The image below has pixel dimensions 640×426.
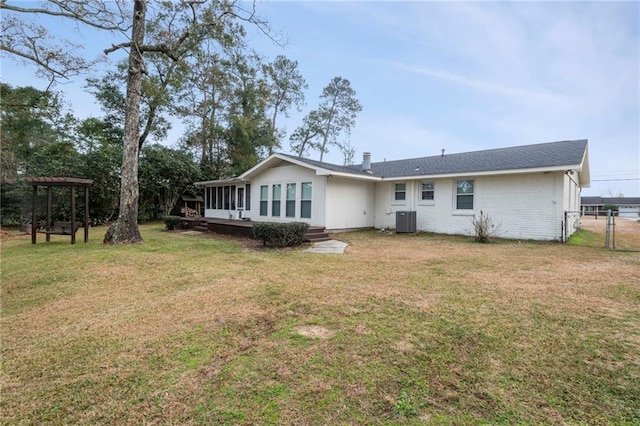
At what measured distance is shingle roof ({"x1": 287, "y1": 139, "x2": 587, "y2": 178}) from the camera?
382 inches

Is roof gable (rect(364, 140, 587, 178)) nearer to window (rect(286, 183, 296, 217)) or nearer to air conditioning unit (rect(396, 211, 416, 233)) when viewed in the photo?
air conditioning unit (rect(396, 211, 416, 233))

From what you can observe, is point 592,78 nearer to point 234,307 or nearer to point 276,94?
point 234,307

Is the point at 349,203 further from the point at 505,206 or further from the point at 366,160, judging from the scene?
the point at 505,206

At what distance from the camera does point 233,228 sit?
38.9 ft

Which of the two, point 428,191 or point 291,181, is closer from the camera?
point 428,191

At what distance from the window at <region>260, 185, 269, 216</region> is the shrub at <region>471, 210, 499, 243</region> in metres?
8.93

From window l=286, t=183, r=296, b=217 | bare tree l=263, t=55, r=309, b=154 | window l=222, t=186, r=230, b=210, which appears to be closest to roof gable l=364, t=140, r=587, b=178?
window l=286, t=183, r=296, b=217

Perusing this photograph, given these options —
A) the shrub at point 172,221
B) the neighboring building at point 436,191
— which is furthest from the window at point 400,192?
the shrub at point 172,221

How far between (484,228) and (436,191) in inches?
105

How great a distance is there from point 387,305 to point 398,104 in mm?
15063

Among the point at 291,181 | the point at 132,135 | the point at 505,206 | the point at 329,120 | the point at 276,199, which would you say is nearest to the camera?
the point at 132,135

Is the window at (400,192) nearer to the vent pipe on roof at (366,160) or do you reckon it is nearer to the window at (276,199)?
the vent pipe on roof at (366,160)

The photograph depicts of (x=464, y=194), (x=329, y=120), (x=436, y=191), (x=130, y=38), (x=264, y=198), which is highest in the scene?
(x=329, y=120)

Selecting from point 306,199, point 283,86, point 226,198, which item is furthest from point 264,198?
point 283,86
